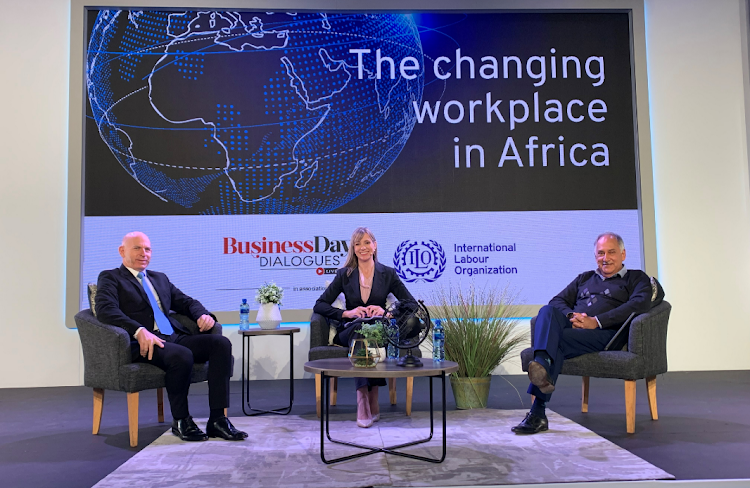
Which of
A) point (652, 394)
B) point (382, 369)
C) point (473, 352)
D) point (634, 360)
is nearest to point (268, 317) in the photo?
point (473, 352)

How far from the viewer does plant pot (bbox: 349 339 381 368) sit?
2.87 m

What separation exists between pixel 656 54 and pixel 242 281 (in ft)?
14.5

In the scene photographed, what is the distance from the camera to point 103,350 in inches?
129

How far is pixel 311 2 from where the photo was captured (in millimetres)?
5785

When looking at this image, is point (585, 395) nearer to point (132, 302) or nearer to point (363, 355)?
point (363, 355)

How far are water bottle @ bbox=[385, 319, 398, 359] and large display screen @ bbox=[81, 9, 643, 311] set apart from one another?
2.33m

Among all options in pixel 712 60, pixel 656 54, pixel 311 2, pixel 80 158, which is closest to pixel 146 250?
pixel 80 158

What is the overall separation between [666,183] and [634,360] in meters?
3.09

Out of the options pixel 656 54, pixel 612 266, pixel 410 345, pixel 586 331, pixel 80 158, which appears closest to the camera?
pixel 410 345

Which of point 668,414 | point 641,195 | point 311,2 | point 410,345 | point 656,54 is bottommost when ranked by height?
point 668,414

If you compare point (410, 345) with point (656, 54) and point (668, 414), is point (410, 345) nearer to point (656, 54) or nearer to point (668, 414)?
point (668, 414)

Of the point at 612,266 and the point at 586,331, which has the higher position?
the point at 612,266

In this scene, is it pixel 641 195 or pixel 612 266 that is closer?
pixel 612 266

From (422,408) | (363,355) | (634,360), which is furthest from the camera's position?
(422,408)
